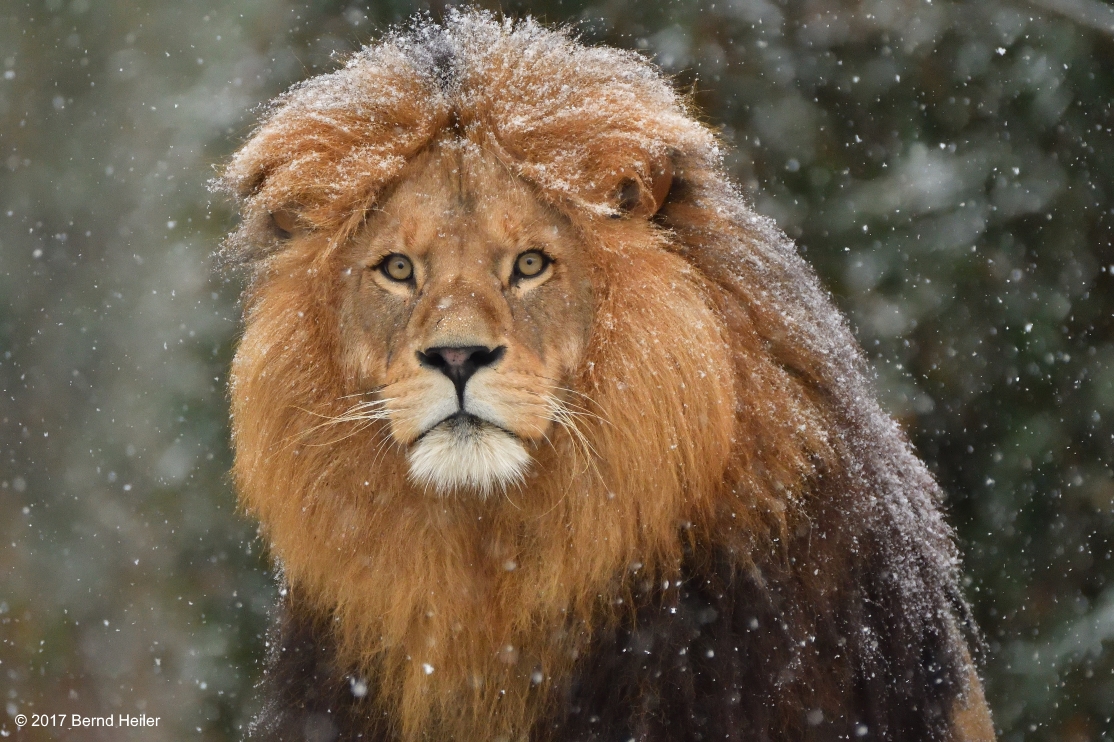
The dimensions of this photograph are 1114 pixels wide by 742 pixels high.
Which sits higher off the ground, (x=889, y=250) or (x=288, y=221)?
(x=288, y=221)

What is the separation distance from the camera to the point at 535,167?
2.35 m

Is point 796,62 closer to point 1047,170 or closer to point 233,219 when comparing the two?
point 1047,170

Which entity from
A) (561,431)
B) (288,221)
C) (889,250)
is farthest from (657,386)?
(889,250)

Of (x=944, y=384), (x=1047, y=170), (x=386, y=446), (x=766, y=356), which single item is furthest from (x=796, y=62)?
(x=386, y=446)

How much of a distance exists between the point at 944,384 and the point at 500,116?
9.71ft

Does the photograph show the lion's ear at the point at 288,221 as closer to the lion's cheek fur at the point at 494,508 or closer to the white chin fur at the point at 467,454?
the lion's cheek fur at the point at 494,508

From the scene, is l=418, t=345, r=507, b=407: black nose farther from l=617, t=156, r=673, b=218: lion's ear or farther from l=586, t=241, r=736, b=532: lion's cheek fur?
l=617, t=156, r=673, b=218: lion's ear

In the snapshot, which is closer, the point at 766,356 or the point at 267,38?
the point at 766,356

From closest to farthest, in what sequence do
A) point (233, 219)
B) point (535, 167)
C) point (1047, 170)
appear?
point (535, 167), point (1047, 170), point (233, 219)

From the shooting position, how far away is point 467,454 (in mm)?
2250

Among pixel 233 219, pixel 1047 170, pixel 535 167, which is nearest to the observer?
pixel 535 167

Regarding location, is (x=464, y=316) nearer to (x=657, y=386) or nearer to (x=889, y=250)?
(x=657, y=386)

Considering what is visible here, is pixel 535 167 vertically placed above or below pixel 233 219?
above

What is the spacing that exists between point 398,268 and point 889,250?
281 cm
